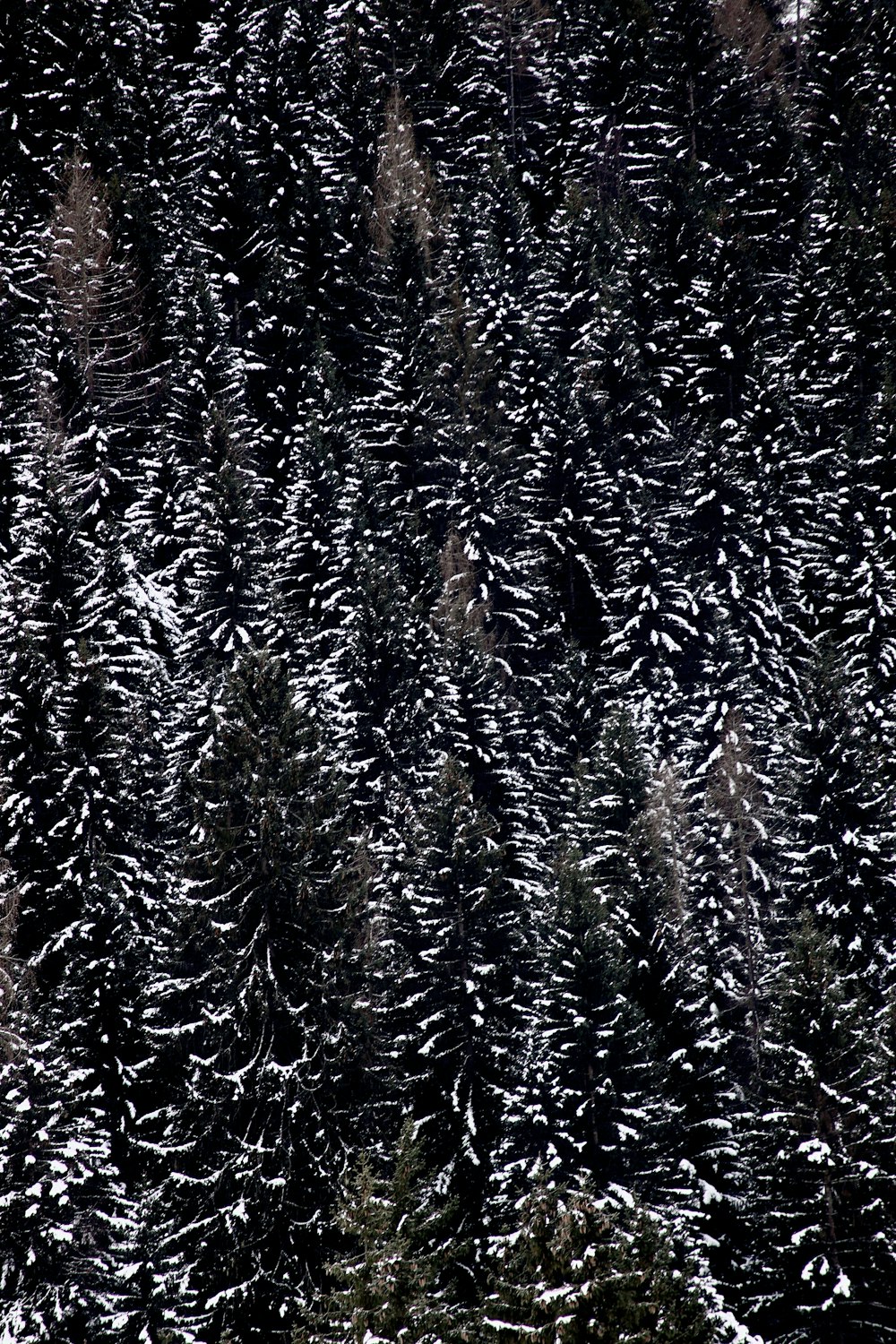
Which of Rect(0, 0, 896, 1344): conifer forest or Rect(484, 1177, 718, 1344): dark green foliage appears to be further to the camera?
Rect(0, 0, 896, 1344): conifer forest

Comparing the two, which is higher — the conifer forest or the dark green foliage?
the conifer forest

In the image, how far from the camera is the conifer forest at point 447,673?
20047mm

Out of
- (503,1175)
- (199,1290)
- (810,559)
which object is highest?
(810,559)

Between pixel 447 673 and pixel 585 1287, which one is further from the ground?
pixel 447 673

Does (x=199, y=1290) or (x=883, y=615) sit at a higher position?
(x=883, y=615)

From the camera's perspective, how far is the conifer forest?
20.0m

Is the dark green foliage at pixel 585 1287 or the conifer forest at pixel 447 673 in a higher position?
the conifer forest at pixel 447 673

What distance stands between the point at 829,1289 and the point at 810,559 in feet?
106

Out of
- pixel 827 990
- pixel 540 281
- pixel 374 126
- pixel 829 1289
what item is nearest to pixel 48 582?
pixel 827 990

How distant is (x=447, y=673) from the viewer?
34.8 m

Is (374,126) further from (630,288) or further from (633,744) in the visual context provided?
(633,744)

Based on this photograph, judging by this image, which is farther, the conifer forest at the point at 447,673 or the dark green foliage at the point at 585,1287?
the conifer forest at the point at 447,673

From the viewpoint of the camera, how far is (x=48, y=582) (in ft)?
110

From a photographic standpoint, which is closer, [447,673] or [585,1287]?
[585,1287]
